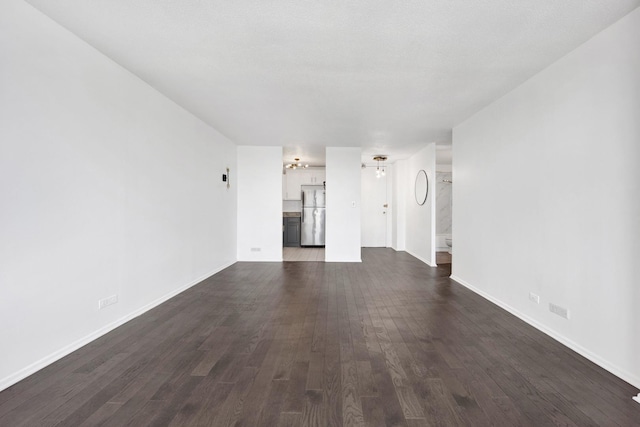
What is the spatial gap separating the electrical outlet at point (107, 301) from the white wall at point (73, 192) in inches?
2.6

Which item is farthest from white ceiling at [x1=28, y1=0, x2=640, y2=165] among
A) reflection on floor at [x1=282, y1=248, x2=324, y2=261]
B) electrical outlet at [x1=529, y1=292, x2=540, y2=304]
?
reflection on floor at [x1=282, y1=248, x2=324, y2=261]

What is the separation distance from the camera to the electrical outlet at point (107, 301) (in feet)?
8.82

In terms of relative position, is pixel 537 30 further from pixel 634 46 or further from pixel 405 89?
pixel 405 89

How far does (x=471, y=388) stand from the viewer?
194 centimetres

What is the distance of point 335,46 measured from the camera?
8.07ft

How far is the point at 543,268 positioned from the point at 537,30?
2011 millimetres

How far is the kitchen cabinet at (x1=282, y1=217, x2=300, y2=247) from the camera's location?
29.5 feet

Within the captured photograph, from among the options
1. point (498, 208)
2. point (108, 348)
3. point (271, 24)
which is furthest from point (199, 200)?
point (498, 208)

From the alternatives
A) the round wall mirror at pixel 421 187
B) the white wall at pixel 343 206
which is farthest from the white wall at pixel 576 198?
the white wall at pixel 343 206

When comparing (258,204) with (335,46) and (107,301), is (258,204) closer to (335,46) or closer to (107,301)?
(107,301)

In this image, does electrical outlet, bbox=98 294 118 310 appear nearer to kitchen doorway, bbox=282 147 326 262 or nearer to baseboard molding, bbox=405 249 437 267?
baseboard molding, bbox=405 249 437 267

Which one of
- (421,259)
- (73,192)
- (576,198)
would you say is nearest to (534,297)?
(576,198)

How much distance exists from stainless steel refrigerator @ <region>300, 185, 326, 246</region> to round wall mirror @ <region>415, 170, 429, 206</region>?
289 cm

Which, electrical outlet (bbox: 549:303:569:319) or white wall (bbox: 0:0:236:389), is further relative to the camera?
electrical outlet (bbox: 549:303:569:319)
